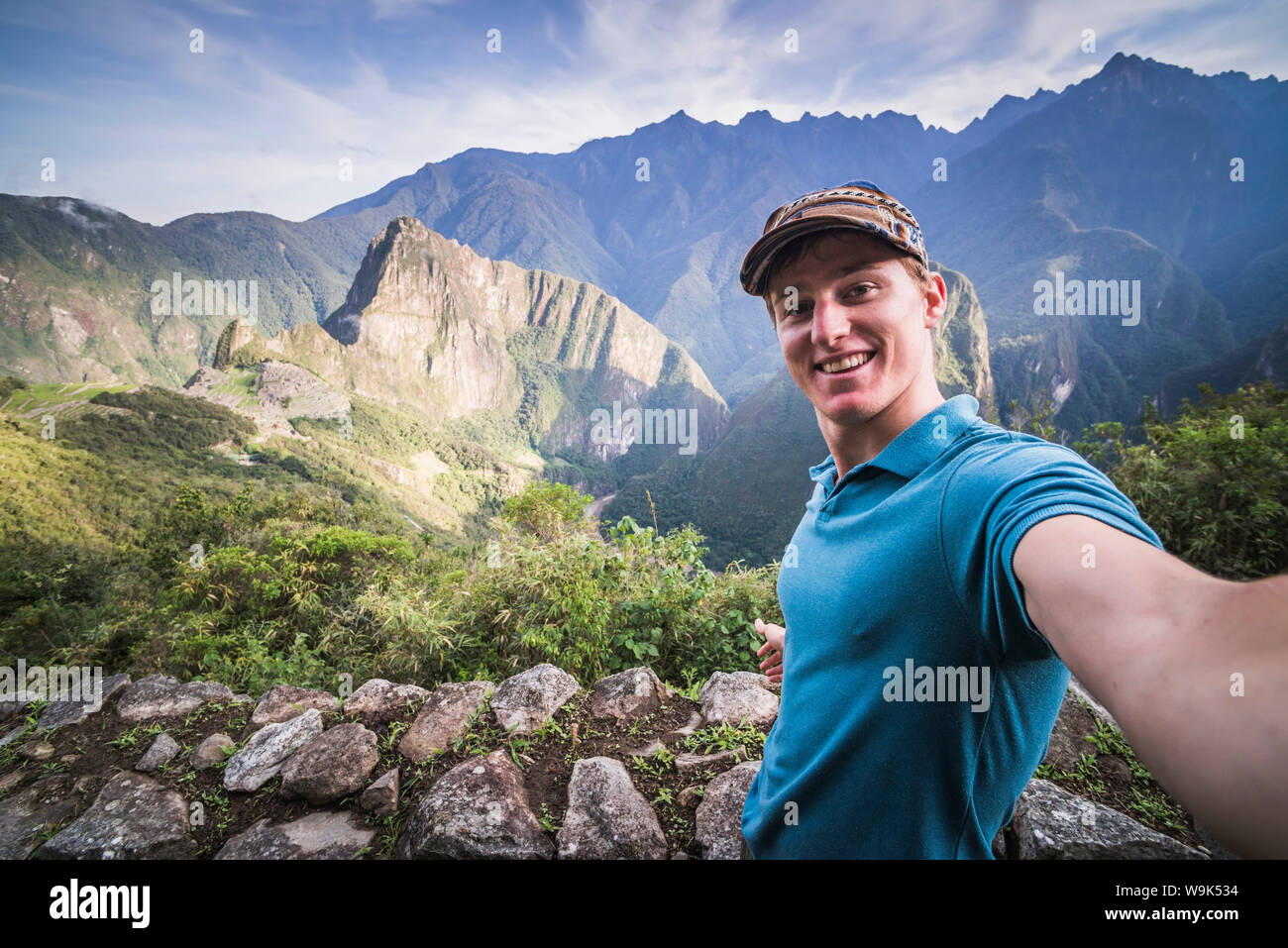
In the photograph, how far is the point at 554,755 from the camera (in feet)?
8.22

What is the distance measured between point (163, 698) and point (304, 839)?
6.46ft

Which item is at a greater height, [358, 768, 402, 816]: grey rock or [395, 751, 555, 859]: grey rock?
[395, 751, 555, 859]: grey rock

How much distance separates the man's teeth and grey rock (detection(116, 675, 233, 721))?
4.09 meters

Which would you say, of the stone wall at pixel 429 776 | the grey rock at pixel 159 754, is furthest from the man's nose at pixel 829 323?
the grey rock at pixel 159 754

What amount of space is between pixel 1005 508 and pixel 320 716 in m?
3.44

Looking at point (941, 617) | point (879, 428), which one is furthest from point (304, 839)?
point (879, 428)

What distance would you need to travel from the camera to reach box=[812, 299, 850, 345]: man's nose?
1307 mm

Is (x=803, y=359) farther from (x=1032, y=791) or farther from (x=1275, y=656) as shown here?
(x=1032, y=791)

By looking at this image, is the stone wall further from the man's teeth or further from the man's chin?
the man's teeth

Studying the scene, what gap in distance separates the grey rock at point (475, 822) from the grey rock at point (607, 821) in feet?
0.36

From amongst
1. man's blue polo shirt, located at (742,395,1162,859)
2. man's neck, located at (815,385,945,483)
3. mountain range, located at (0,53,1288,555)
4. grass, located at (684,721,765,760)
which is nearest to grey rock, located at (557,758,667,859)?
grass, located at (684,721,765,760)

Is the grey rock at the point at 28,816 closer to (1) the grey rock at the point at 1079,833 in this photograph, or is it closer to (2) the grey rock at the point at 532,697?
(2) the grey rock at the point at 532,697

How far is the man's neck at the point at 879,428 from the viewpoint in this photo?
1.29m
